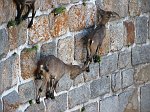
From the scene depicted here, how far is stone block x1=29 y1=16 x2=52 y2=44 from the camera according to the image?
3662 mm

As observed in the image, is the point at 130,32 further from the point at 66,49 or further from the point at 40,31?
the point at 40,31

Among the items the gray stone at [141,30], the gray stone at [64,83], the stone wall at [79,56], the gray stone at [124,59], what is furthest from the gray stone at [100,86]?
the gray stone at [141,30]

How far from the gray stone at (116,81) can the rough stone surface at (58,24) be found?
0.91 metres

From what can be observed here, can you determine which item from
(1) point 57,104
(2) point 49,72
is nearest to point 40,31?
(2) point 49,72

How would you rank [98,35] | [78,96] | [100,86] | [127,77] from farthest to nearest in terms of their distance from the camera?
1. [127,77]
2. [100,86]
3. [78,96]
4. [98,35]

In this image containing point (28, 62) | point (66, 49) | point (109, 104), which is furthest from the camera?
point (109, 104)

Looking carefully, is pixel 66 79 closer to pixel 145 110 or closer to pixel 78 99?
pixel 78 99

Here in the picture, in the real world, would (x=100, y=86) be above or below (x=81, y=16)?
below

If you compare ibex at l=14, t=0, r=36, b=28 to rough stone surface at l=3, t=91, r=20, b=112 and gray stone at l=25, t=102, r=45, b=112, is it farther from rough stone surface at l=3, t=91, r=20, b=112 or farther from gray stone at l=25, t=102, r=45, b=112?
gray stone at l=25, t=102, r=45, b=112

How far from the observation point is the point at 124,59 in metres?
4.84

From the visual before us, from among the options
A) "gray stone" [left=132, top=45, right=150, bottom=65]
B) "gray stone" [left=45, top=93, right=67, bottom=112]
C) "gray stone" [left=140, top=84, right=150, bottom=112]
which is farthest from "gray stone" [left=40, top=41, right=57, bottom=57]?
"gray stone" [left=140, top=84, right=150, bottom=112]

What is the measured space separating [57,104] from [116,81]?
34.2 inches

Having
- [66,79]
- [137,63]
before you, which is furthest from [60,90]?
[137,63]

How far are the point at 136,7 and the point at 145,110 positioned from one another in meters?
1.03
